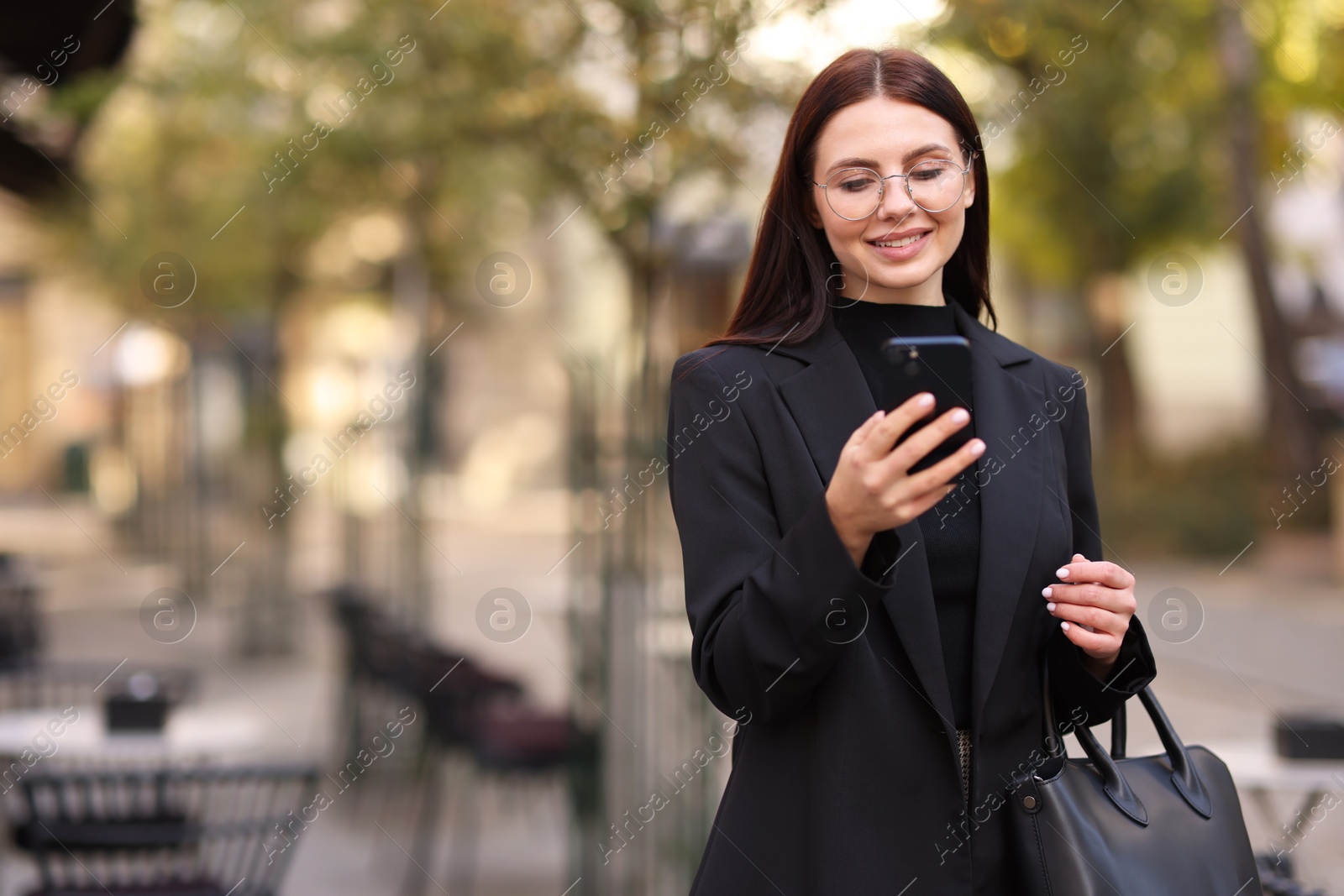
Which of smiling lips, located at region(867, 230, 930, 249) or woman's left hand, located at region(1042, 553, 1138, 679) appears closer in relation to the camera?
woman's left hand, located at region(1042, 553, 1138, 679)

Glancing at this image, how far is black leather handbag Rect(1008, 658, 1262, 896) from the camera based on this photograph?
5.57 ft

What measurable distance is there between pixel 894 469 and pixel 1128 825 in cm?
64

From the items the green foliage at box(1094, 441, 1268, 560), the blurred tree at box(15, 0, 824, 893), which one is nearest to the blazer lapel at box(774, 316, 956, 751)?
the blurred tree at box(15, 0, 824, 893)

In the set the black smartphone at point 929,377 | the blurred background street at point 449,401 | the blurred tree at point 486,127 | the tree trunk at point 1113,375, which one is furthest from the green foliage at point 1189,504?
the black smartphone at point 929,377

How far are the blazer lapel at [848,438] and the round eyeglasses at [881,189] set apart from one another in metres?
0.18

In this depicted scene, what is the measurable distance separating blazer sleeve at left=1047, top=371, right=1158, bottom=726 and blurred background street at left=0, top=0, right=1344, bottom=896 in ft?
2.05

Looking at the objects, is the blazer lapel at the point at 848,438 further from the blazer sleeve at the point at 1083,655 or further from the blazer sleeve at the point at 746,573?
the blazer sleeve at the point at 1083,655

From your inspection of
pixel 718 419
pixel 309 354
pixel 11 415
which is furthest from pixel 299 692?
pixel 11 415

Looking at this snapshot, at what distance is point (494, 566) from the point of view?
19.7 metres

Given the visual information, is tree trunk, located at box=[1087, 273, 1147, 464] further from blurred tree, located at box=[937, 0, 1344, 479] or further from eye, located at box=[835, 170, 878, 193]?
eye, located at box=[835, 170, 878, 193]

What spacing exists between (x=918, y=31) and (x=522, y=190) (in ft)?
21.9

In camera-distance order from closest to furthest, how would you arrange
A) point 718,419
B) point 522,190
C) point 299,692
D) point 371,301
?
point 718,419 < point 299,692 < point 522,190 < point 371,301

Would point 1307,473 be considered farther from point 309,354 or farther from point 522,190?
point 309,354

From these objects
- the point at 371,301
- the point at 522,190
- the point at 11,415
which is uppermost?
the point at 11,415
